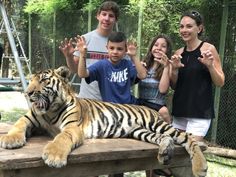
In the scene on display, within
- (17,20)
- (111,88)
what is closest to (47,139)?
(111,88)

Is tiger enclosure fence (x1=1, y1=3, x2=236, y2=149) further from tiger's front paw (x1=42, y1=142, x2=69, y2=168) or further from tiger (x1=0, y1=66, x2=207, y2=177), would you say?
tiger's front paw (x1=42, y1=142, x2=69, y2=168)

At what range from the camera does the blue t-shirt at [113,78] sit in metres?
3.92

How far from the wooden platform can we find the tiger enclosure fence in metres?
4.02

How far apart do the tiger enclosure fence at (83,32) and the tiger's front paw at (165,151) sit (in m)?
4.15

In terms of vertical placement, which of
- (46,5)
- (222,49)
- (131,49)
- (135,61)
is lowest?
(222,49)

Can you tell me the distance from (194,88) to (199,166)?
1.06m

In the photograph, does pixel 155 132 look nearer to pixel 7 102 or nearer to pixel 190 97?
pixel 190 97

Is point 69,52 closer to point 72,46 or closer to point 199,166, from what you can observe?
point 72,46

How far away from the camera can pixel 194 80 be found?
391cm

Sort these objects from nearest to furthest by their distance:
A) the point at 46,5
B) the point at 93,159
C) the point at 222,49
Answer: the point at 93,159, the point at 222,49, the point at 46,5

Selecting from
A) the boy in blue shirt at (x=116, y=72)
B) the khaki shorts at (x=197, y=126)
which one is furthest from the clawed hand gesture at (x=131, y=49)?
the khaki shorts at (x=197, y=126)

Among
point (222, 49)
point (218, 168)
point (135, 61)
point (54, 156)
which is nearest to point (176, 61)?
point (135, 61)

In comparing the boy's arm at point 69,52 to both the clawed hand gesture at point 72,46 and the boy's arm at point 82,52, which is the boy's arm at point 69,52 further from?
the boy's arm at point 82,52

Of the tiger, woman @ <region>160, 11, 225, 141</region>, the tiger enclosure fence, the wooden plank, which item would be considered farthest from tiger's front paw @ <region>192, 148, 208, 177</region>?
the tiger enclosure fence
